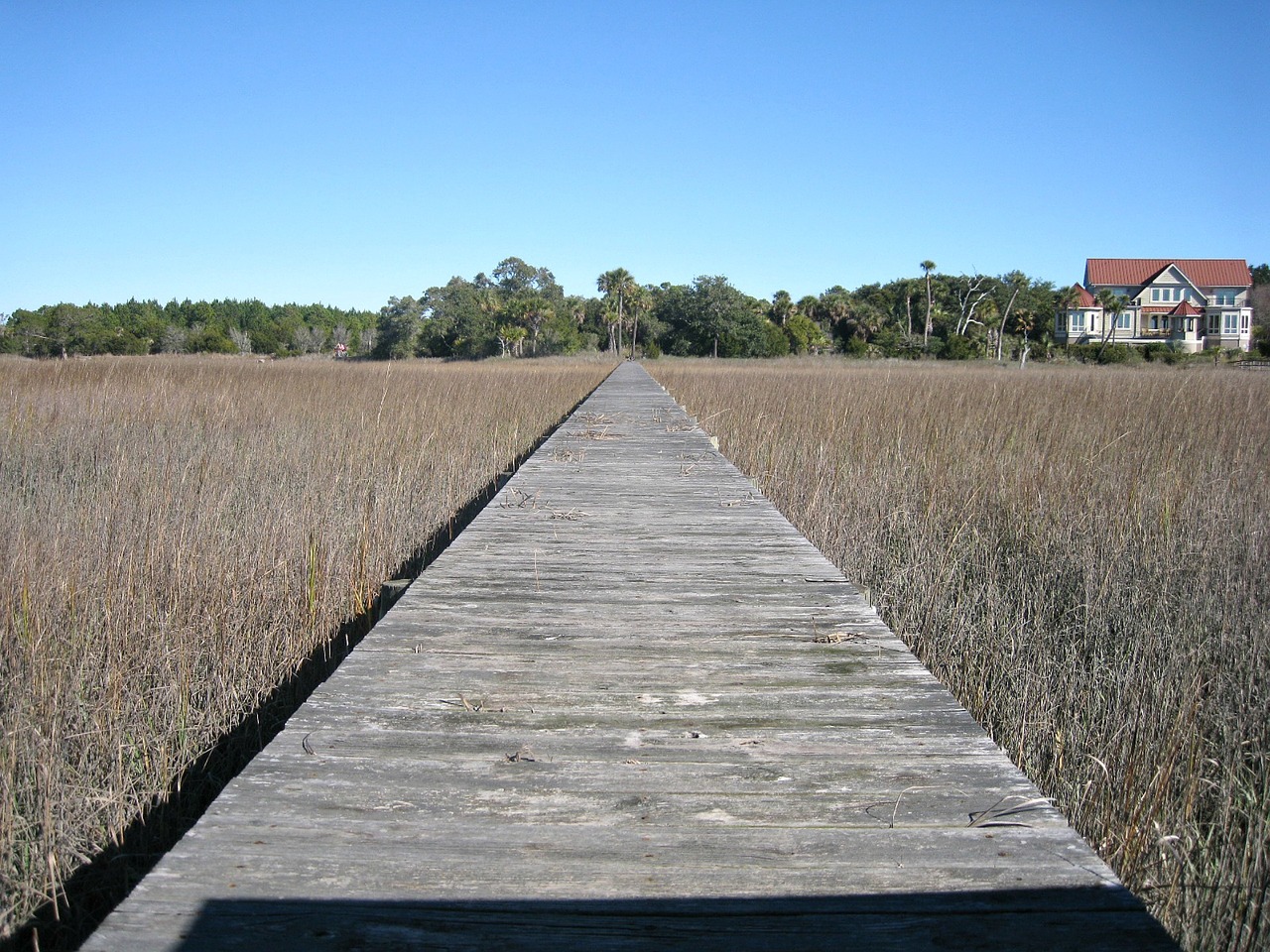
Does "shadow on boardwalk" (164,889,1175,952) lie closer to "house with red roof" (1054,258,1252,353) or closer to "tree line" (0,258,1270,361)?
"tree line" (0,258,1270,361)

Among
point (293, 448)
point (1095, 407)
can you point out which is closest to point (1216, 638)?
point (293, 448)

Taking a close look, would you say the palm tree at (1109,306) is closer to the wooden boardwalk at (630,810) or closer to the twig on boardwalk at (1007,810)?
the wooden boardwalk at (630,810)

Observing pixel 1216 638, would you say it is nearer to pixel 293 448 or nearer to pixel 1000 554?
pixel 1000 554

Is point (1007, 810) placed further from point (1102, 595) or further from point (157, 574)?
point (157, 574)

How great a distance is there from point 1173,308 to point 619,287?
4027cm

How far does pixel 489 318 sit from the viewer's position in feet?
216

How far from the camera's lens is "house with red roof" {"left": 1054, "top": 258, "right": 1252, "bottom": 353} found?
57875 millimetres

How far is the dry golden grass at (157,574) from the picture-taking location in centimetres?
225

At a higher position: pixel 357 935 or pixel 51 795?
pixel 357 935

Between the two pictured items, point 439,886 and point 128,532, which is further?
point 128,532

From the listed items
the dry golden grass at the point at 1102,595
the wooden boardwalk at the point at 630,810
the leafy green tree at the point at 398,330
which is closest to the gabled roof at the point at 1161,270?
the leafy green tree at the point at 398,330

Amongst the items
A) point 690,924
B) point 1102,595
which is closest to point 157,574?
point 690,924

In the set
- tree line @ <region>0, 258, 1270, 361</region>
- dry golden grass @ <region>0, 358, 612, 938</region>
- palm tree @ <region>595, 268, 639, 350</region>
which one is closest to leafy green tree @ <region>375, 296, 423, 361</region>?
tree line @ <region>0, 258, 1270, 361</region>

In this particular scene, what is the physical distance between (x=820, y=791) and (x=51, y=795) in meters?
1.96
